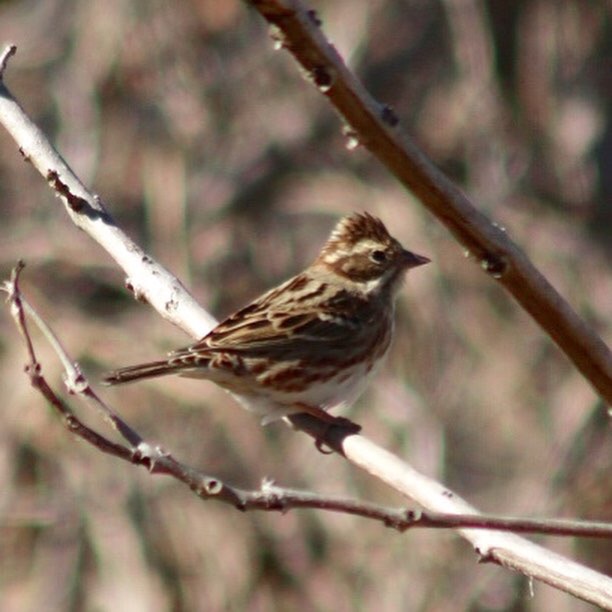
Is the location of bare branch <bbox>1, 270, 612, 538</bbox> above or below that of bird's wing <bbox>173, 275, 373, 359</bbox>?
below

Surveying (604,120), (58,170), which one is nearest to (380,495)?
(604,120)

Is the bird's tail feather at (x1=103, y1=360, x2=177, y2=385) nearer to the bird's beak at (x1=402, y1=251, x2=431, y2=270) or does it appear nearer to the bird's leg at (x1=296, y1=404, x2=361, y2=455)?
the bird's leg at (x1=296, y1=404, x2=361, y2=455)

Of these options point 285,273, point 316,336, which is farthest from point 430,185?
point 285,273

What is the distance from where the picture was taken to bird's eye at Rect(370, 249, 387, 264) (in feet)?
19.3

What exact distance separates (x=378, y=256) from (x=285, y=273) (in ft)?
11.2

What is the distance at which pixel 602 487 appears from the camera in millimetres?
8234

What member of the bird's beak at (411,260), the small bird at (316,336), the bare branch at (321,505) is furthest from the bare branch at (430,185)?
the bird's beak at (411,260)

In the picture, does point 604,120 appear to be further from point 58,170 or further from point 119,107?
point 58,170

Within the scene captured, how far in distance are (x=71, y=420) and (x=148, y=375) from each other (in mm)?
2186

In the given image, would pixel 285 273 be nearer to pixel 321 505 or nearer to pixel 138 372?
pixel 138 372

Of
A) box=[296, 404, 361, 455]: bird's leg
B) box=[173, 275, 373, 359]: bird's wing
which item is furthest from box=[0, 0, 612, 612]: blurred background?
box=[296, 404, 361, 455]: bird's leg

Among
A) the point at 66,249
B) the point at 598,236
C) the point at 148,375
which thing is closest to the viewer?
the point at 148,375

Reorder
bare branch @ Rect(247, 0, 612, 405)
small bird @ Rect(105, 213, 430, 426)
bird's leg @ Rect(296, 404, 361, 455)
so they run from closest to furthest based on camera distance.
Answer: bare branch @ Rect(247, 0, 612, 405) → bird's leg @ Rect(296, 404, 361, 455) → small bird @ Rect(105, 213, 430, 426)

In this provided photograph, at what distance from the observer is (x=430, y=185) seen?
224cm
